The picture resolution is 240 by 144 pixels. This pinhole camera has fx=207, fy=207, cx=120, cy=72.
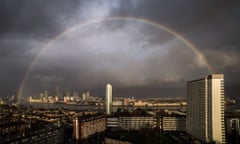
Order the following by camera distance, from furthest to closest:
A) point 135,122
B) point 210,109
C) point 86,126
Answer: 1. point 135,122
2. point 86,126
3. point 210,109

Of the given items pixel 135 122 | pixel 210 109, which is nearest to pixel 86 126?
pixel 135 122

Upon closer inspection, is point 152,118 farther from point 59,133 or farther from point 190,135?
point 59,133

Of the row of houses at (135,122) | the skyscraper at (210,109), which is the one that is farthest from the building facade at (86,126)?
the skyscraper at (210,109)

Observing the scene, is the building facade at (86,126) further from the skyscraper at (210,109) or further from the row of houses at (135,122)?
the skyscraper at (210,109)

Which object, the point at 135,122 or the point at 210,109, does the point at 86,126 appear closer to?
the point at 135,122

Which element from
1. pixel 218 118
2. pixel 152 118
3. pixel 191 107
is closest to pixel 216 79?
pixel 218 118

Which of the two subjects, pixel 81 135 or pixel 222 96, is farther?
pixel 81 135

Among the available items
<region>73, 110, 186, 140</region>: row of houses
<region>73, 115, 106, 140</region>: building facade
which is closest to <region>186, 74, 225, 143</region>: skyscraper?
<region>73, 110, 186, 140</region>: row of houses

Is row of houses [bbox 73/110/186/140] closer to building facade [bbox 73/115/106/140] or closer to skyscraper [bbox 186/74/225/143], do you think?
building facade [bbox 73/115/106/140]

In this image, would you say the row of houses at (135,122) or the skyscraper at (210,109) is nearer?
the skyscraper at (210,109)
